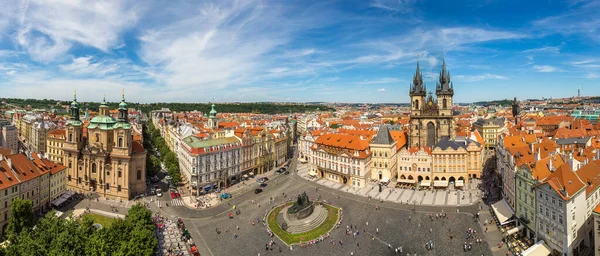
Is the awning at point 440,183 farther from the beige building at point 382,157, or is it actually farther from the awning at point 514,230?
the awning at point 514,230

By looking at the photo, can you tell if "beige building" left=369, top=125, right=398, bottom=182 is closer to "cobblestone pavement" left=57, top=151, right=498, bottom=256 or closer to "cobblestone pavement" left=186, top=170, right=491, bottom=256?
"cobblestone pavement" left=57, top=151, right=498, bottom=256

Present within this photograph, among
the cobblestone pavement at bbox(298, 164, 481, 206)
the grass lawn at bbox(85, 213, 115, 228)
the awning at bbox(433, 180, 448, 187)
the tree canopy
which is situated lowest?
the grass lawn at bbox(85, 213, 115, 228)

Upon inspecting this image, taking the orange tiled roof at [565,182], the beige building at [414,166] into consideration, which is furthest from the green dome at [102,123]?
the orange tiled roof at [565,182]

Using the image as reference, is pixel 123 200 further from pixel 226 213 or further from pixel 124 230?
pixel 124 230

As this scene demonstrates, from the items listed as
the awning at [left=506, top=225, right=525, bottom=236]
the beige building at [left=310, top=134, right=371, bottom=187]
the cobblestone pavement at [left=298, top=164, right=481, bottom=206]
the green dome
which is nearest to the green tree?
the green dome

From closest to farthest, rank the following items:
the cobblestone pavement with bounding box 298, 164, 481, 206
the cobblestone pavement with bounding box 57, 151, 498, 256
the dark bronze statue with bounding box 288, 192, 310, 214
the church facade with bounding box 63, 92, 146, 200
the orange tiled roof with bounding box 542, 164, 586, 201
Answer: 1. the orange tiled roof with bounding box 542, 164, 586, 201
2. the cobblestone pavement with bounding box 57, 151, 498, 256
3. the dark bronze statue with bounding box 288, 192, 310, 214
4. the cobblestone pavement with bounding box 298, 164, 481, 206
5. the church facade with bounding box 63, 92, 146, 200

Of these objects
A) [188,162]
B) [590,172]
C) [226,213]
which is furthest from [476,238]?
[188,162]
